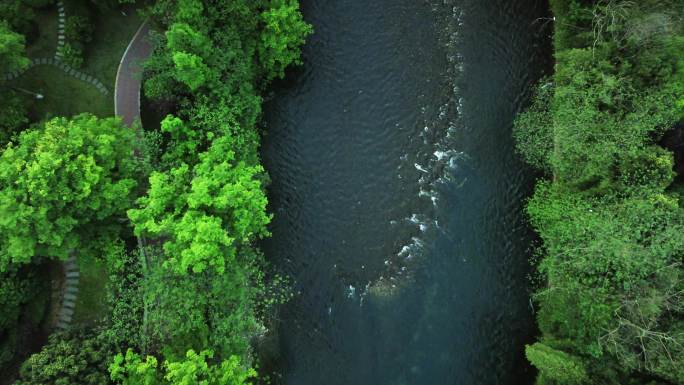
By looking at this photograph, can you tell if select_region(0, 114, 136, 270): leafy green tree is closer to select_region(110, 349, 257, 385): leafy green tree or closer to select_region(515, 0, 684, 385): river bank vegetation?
select_region(110, 349, 257, 385): leafy green tree

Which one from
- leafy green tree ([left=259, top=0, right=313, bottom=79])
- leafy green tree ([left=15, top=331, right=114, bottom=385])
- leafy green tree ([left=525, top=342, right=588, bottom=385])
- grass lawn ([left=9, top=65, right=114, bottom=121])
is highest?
leafy green tree ([left=259, top=0, right=313, bottom=79])

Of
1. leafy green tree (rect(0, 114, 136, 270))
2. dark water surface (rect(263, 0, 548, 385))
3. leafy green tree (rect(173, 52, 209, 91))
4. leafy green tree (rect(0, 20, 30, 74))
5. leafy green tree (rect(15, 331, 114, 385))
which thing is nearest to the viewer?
leafy green tree (rect(0, 114, 136, 270))

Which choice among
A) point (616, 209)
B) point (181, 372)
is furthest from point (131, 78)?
point (616, 209)

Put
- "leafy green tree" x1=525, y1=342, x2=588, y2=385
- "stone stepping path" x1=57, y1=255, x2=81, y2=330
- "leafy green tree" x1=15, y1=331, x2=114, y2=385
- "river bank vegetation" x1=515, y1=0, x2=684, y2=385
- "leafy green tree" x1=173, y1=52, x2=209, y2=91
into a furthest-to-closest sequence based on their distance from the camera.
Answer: "stone stepping path" x1=57, y1=255, x2=81, y2=330 → "leafy green tree" x1=525, y1=342, x2=588, y2=385 → "leafy green tree" x1=173, y1=52, x2=209, y2=91 → "river bank vegetation" x1=515, y1=0, x2=684, y2=385 → "leafy green tree" x1=15, y1=331, x2=114, y2=385

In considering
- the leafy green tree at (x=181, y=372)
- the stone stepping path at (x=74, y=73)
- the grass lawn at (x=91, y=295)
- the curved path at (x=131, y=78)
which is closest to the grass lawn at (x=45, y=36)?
the stone stepping path at (x=74, y=73)

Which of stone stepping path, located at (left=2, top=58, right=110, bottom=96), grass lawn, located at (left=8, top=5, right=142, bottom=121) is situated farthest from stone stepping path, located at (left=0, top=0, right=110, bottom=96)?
grass lawn, located at (left=8, top=5, right=142, bottom=121)

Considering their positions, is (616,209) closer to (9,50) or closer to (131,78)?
(131,78)
